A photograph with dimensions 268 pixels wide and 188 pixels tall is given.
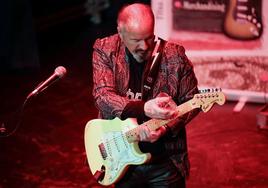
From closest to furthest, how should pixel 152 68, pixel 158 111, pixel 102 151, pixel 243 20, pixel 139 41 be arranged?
pixel 158 111 < pixel 139 41 < pixel 152 68 < pixel 102 151 < pixel 243 20

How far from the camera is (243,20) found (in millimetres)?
6461

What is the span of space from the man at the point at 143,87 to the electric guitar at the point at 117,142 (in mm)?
47

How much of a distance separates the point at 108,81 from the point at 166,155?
0.51 meters

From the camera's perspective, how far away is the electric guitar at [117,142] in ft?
9.06

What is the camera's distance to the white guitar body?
297 cm

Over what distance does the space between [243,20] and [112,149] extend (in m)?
3.83

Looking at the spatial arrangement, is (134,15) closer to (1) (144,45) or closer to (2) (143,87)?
(1) (144,45)

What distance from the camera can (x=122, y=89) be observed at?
305 centimetres

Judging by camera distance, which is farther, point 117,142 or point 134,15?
point 117,142

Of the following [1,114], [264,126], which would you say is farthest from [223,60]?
[1,114]

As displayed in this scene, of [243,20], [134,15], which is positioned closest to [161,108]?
[134,15]

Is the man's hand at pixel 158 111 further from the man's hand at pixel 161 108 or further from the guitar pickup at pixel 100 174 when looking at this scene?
the guitar pickup at pixel 100 174

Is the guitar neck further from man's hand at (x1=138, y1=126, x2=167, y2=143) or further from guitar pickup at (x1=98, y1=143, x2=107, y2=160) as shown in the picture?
guitar pickup at (x1=98, y1=143, x2=107, y2=160)

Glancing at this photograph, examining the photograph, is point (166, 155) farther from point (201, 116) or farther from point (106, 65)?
point (201, 116)
